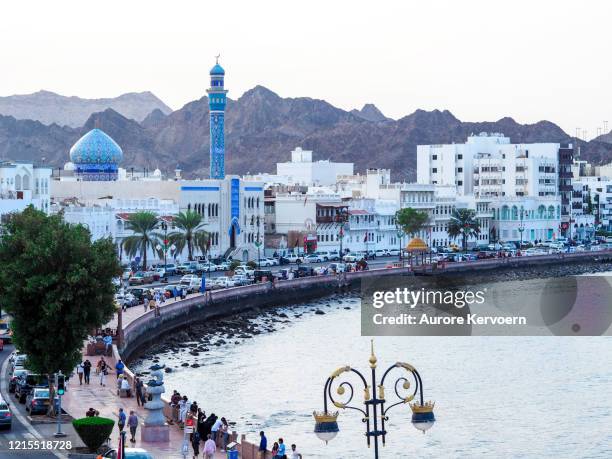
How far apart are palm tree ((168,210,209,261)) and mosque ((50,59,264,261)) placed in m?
1.49

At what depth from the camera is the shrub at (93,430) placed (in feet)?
109

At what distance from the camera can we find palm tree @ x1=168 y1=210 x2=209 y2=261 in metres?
97.4

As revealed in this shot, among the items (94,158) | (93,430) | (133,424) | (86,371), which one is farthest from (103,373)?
(94,158)

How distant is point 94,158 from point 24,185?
85.1 ft

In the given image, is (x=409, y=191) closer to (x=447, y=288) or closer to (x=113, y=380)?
(x=447, y=288)

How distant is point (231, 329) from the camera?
78062 mm

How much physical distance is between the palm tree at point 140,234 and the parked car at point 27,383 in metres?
49.1

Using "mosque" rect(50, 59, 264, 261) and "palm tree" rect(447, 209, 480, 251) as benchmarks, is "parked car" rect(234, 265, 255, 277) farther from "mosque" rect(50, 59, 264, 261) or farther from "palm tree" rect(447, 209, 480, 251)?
"palm tree" rect(447, 209, 480, 251)

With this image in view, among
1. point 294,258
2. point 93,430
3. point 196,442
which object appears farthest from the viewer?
point 294,258

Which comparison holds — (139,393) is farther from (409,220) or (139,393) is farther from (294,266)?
(409,220)

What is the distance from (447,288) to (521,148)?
2054 inches

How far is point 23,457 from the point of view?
109 feet

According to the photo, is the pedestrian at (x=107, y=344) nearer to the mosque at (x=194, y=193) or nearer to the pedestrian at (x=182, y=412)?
the pedestrian at (x=182, y=412)

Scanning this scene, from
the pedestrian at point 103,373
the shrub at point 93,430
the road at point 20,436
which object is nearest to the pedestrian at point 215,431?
the shrub at point 93,430
